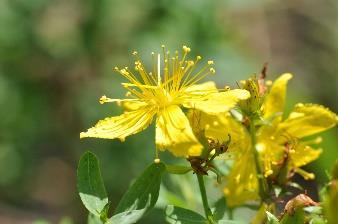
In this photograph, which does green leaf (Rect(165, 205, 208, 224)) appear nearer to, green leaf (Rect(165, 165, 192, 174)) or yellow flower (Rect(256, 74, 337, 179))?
green leaf (Rect(165, 165, 192, 174))

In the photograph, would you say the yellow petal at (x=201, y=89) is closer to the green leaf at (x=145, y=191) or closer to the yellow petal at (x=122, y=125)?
the yellow petal at (x=122, y=125)

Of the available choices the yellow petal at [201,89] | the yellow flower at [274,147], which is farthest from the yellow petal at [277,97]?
the yellow petal at [201,89]

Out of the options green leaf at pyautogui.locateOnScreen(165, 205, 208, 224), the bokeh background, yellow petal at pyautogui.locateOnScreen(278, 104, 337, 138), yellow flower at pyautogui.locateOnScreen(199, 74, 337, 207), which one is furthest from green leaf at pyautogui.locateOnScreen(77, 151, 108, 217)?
the bokeh background

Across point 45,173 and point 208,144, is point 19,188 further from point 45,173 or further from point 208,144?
point 208,144

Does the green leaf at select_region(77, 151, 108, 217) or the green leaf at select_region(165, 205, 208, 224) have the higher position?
the green leaf at select_region(77, 151, 108, 217)

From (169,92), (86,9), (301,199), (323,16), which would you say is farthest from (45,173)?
(301,199)

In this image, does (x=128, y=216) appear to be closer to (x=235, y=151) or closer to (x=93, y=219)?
(x=93, y=219)

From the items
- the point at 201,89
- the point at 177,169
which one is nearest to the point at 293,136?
the point at 201,89
